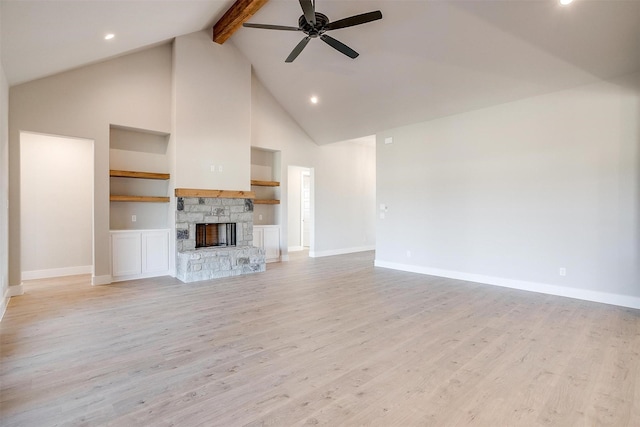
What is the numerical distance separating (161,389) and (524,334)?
3274 mm

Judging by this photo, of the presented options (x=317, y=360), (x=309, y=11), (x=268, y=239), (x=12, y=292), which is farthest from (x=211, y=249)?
(x=309, y=11)

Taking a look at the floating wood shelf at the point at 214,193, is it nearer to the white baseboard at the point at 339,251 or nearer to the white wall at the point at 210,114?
the white wall at the point at 210,114

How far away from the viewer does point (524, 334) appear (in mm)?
3090

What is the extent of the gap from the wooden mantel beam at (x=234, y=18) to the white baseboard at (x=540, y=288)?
5.25m

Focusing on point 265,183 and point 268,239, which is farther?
point 268,239

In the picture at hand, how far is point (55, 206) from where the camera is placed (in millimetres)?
5602

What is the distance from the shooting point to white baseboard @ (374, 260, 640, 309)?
398 centimetres

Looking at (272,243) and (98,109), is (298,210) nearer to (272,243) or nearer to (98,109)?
(272,243)

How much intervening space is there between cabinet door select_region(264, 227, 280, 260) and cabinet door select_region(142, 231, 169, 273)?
222cm

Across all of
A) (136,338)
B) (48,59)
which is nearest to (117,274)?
(136,338)

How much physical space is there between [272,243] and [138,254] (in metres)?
2.84

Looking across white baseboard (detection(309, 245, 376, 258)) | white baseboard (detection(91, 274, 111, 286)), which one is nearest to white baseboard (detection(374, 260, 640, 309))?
white baseboard (detection(309, 245, 376, 258))

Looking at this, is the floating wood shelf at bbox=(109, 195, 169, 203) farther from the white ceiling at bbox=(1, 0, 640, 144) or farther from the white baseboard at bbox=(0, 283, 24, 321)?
the white ceiling at bbox=(1, 0, 640, 144)

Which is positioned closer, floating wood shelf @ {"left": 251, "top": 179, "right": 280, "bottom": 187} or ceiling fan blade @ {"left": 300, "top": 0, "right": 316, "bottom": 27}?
ceiling fan blade @ {"left": 300, "top": 0, "right": 316, "bottom": 27}
